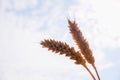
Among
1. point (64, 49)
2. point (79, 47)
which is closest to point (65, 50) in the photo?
point (64, 49)

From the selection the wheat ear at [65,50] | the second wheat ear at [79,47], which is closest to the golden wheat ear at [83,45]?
the second wheat ear at [79,47]

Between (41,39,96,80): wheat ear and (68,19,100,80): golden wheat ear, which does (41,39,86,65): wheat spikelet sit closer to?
(41,39,96,80): wheat ear

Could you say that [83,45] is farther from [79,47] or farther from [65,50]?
[65,50]

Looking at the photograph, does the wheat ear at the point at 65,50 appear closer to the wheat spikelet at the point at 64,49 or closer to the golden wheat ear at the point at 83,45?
the wheat spikelet at the point at 64,49

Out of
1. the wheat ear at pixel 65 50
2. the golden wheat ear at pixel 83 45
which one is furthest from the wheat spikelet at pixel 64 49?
the golden wheat ear at pixel 83 45

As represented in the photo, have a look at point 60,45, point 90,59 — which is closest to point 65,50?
point 60,45

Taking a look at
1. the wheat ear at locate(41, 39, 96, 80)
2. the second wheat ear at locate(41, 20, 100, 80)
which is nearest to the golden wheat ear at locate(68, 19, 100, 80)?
the second wheat ear at locate(41, 20, 100, 80)

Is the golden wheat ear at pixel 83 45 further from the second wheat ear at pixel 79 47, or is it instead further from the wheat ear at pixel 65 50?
the wheat ear at pixel 65 50

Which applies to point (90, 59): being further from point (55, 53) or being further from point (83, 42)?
point (55, 53)

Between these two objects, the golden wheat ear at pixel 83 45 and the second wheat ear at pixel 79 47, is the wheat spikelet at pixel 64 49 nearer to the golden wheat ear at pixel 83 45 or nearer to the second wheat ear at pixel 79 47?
the second wheat ear at pixel 79 47
